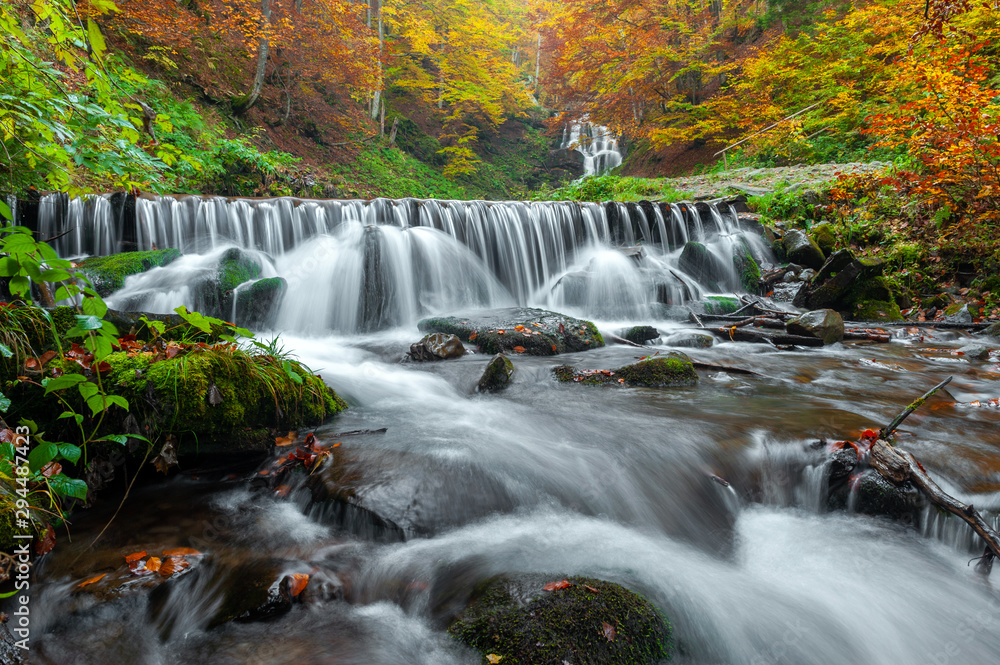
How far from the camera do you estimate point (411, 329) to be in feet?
26.9

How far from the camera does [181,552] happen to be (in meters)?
2.32

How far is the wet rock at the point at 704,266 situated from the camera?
10461 millimetres

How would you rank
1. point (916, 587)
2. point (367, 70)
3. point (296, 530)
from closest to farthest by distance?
1. point (916, 587)
2. point (296, 530)
3. point (367, 70)

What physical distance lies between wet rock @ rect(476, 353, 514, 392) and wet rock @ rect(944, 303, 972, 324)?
7.41 meters

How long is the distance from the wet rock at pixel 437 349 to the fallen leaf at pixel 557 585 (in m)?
4.16

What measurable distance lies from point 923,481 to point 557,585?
7.36 ft

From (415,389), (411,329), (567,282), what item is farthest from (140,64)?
(415,389)

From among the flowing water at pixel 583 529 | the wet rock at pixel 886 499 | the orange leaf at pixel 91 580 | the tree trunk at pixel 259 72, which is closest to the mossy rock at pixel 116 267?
the flowing water at pixel 583 529

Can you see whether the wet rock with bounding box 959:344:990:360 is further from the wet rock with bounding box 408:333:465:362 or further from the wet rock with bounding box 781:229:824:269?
the wet rock with bounding box 408:333:465:362

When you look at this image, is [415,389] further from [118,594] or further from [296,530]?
[118,594]

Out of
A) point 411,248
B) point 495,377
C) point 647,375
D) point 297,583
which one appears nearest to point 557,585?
point 297,583

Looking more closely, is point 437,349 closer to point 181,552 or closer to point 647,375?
point 647,375

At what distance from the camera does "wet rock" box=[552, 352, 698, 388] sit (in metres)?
5.12

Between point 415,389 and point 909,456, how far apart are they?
4.01m
